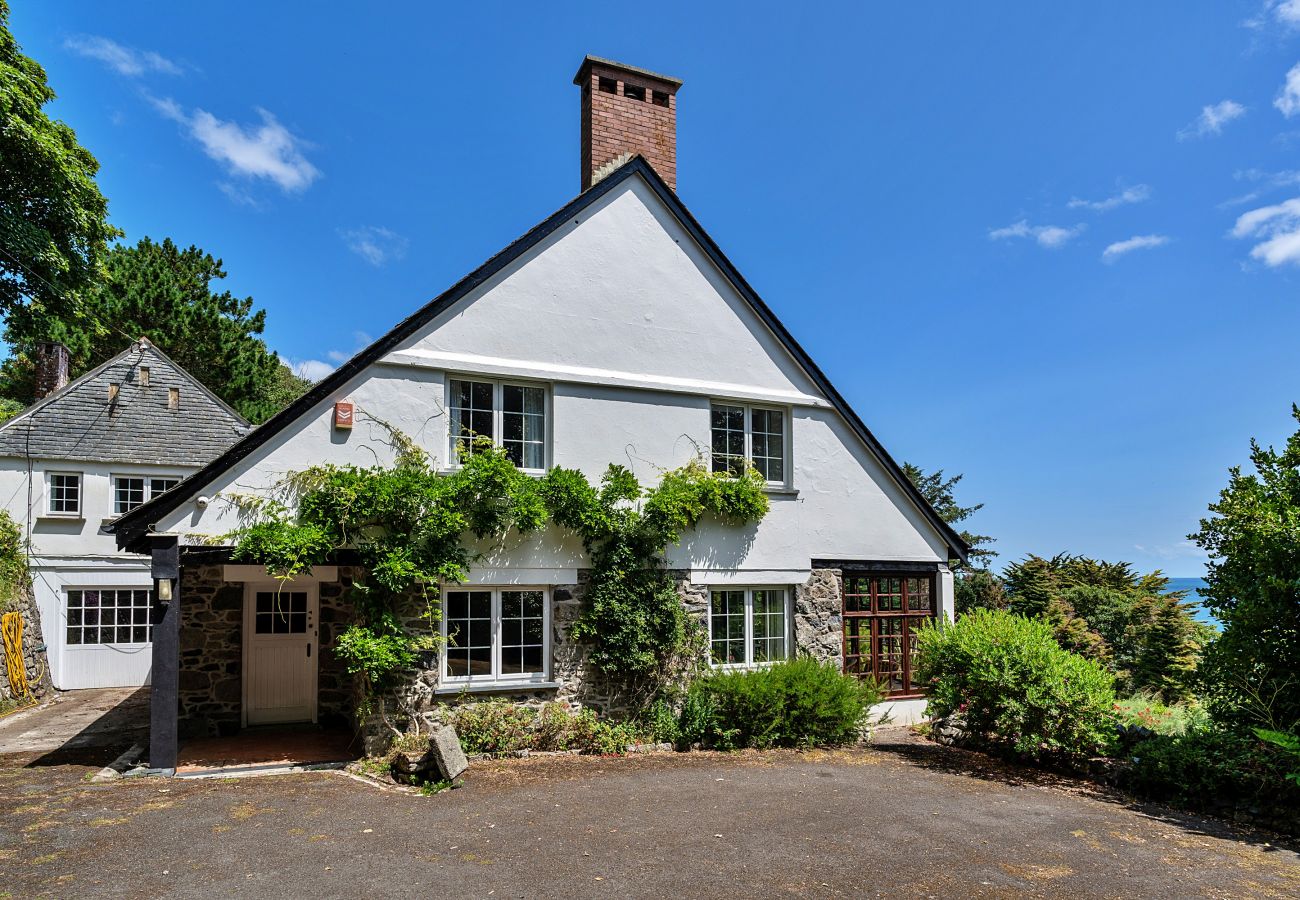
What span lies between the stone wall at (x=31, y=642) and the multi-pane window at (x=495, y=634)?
1114 centimetres

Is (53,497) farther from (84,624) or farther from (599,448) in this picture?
(599,448)

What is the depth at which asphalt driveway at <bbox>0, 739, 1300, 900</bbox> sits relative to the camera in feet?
19.1

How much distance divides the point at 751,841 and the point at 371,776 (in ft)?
14.7

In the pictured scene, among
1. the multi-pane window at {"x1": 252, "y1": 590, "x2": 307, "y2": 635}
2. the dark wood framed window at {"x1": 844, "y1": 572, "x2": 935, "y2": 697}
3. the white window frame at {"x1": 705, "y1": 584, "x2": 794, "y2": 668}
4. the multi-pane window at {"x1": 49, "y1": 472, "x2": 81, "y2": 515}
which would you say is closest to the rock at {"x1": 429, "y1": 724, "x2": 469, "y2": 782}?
the white window frame at {"x1": 705, "y1": 584, "x2": 794, "y2": 668}

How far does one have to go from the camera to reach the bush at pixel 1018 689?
30.5ft

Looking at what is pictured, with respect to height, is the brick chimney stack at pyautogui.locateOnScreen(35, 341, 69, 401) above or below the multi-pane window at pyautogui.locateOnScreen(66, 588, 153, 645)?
above

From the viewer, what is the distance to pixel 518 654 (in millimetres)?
10281

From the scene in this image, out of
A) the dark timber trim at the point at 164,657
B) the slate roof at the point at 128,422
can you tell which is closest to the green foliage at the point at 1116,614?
the dark timber trim at the point at 164,657

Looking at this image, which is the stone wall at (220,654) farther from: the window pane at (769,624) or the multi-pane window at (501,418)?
the window pane at (769,624)

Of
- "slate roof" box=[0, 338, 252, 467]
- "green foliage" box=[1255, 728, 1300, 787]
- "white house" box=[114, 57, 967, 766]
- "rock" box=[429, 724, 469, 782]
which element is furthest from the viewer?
"slate roof" box=[0, 338, 252, 467]

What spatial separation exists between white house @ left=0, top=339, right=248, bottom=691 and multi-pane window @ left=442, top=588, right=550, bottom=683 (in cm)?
1082

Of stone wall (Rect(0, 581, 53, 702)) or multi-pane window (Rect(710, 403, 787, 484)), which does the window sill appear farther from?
stone wall (Rect(0, 581, 53, 702))

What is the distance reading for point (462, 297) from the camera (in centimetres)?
1042

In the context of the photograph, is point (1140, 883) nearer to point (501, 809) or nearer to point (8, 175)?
point (501, 809)
